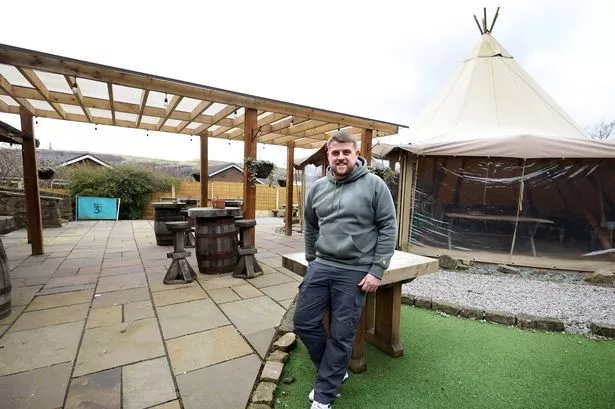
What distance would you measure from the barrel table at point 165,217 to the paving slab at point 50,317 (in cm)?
284

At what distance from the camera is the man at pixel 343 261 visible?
1487 mm

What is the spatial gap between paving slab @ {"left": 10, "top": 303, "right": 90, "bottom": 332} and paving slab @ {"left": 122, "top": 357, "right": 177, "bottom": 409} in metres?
1.14

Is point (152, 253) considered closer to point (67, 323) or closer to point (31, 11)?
point (67, 323)

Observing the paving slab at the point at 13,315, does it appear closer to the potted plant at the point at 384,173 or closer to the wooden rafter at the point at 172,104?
the wooden rafter at the point at 172,104

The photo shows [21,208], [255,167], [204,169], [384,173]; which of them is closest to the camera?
[255,167]

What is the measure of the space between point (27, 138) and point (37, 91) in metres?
0.78

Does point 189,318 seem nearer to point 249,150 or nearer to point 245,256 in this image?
point 245,256

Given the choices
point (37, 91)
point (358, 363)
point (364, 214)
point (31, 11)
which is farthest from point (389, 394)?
point (31, 11)

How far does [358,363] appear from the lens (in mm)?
1878

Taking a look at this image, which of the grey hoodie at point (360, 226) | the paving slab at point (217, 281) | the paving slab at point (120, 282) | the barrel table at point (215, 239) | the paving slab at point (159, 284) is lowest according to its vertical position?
the paving slab at point (217, 281)

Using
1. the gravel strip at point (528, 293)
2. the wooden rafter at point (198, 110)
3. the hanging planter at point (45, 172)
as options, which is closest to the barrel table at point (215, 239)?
the wooden rafter at point (198, 110)

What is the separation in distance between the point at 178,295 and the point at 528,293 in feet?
13.6

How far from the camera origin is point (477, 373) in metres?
1.92

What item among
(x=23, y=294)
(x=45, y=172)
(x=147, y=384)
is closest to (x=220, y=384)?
(x=147, y=384)
